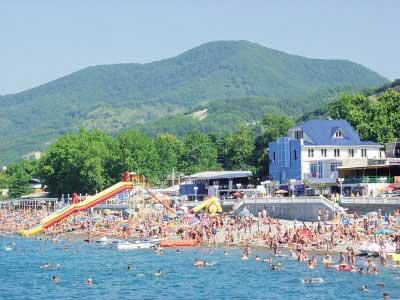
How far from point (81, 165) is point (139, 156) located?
927cm

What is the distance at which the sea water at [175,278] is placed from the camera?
53.5 metres

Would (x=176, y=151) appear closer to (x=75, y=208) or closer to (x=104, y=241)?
(x=75, y=208)

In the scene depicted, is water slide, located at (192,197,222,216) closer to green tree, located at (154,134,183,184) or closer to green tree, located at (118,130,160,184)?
green tree, located at (118,130,160,184)

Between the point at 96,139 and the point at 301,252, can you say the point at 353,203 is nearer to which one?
the point at 301,252

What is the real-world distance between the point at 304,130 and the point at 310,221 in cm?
2395

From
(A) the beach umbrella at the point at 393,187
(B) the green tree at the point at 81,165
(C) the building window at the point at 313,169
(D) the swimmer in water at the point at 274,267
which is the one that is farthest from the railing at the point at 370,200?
(B) the green tree at the point at 81,165

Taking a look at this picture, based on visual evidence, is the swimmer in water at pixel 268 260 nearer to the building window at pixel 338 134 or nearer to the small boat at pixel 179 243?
the small boat at pixel 179 243

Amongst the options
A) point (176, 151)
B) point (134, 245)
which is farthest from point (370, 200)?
point (176, 151)

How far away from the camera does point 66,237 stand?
3760 inches

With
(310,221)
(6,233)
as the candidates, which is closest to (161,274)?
(310,221)

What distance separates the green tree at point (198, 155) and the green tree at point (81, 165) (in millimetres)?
14026

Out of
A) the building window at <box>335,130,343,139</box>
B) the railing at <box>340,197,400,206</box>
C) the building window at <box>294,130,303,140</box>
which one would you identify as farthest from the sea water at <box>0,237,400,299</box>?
the building window at <box>335,130,343,139</box>

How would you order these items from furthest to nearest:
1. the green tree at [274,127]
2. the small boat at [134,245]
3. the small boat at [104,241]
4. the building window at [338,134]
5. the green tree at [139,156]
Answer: the green tree at [139,156], the green tree at [274,127], the building window at [338,134], the small boat at [104,241], the small boat at [134,245]

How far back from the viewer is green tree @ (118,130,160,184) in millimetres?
130625
